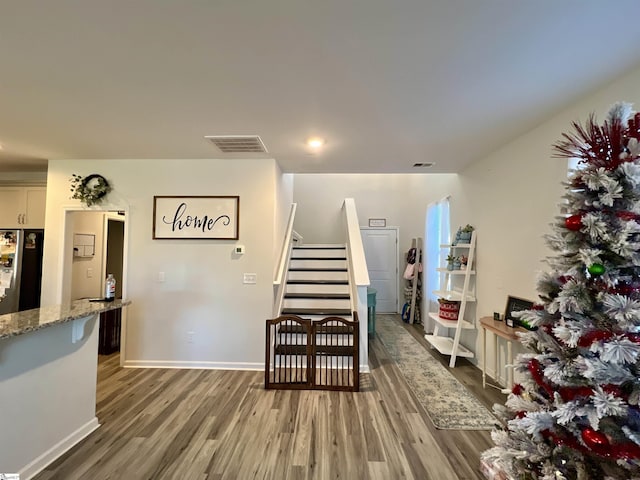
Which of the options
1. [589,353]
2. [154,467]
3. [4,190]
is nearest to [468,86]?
[589,353]

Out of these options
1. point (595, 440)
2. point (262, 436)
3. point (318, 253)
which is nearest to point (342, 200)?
point (318, 253)

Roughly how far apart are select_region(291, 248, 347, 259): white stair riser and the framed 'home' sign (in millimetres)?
1815

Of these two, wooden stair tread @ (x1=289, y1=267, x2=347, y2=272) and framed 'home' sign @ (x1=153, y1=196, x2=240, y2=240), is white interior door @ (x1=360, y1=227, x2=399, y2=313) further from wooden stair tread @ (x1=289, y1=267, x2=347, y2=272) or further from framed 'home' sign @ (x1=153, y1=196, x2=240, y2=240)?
framed 'home' sign @ (x1=153, y1=196, x2=240, y2=240)

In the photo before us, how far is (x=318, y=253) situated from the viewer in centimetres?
541

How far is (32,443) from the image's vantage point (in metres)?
1.89

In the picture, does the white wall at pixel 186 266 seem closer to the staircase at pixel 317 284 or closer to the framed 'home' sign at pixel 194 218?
the framed 'home' sign at pixel 194 218

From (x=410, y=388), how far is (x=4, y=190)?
18.9 ft

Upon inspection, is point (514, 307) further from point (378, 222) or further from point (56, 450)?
point (378, 222)

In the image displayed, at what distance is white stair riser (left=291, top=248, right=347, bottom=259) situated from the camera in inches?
211

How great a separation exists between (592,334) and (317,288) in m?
3.59

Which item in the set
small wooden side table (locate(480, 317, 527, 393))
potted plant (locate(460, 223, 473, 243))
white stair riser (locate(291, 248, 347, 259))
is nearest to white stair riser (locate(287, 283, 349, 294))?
white stair riser (locate(291, 248, 347, 259))

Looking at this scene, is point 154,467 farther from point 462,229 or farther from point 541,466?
point 462,229

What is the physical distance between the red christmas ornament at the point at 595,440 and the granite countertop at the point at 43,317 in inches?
104

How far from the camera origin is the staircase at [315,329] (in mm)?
3062
